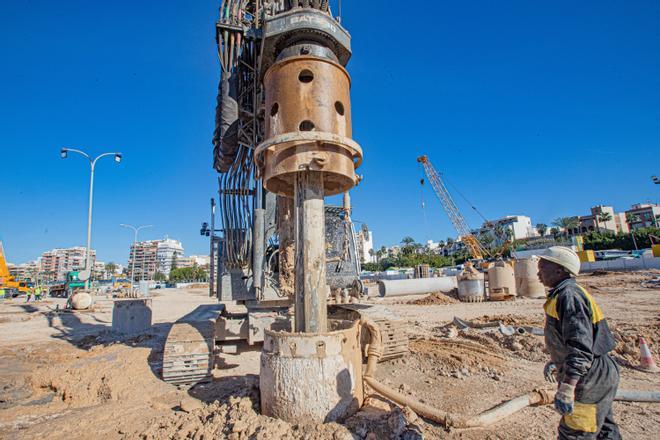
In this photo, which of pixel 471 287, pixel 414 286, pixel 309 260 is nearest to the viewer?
pixel 309 260

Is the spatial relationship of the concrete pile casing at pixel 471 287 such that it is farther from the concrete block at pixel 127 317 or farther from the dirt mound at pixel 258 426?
the dirt mound at pixel 258 426

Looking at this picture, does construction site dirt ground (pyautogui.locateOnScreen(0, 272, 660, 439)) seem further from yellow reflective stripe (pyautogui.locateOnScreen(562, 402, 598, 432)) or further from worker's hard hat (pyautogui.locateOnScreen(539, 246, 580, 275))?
worker's hard hat (pyautogui.locateOnScreen(539, 246, 580, 275))

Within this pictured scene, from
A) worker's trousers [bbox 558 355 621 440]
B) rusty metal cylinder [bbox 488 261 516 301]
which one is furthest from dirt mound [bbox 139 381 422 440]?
rusty metal cylinder [bbox 488 261 516 301]

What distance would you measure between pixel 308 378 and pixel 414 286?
774 inches

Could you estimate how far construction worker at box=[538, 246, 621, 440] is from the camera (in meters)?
2.48

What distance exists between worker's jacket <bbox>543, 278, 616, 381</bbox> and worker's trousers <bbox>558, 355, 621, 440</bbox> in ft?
0.39

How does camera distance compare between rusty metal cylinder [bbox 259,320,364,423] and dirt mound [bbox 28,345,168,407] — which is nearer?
rusty metal cylinder [bbox 259,320,364,423]

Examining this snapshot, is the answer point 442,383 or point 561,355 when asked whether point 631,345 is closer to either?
point 442,383

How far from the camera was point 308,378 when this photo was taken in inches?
137

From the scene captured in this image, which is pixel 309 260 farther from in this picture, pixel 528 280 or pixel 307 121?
pixel 528 280

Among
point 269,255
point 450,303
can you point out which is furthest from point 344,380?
point 450,303

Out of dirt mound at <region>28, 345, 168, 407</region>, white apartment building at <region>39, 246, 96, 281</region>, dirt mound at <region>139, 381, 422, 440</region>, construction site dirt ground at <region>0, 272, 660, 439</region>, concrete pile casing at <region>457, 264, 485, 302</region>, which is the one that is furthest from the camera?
white apartment building at <region>39, 246, 96, 281</region>

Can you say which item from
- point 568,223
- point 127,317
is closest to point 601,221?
point 568,223

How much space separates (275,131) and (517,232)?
143 metres
